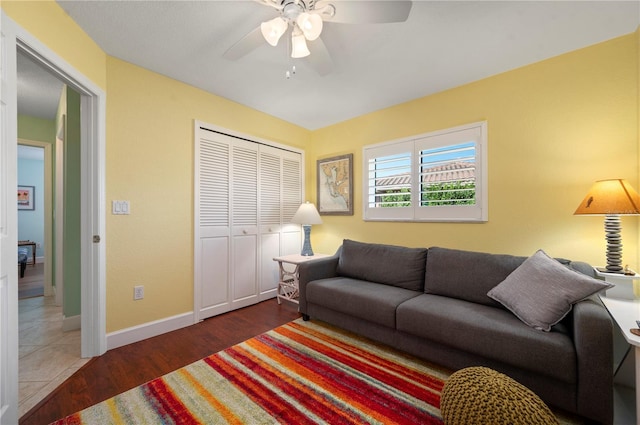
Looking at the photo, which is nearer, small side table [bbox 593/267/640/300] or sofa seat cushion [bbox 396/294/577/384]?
sofa seat cushion [bbox 396/294/577/384]

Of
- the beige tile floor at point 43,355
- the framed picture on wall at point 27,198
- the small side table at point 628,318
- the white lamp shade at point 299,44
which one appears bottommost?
the beige tile floor at point 43,355

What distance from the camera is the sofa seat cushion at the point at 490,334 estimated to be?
1369 mm

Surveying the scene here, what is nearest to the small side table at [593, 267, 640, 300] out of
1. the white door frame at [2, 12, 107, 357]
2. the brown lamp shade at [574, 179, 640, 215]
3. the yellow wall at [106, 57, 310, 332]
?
the brown lamp shade at [574, 179, 640, 215]

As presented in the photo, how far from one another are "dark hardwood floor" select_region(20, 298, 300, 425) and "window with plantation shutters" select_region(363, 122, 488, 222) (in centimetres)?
175

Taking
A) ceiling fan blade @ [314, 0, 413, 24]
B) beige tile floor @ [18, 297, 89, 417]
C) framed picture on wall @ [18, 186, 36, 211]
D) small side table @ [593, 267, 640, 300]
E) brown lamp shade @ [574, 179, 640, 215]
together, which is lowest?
beige tile floor @ [18, 297, 89, 417]

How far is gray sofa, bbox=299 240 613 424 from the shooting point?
51.2 inches

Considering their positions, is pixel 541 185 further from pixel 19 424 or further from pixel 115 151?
pixel 19 424

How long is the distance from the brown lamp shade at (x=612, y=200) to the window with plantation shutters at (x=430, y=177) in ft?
2.55

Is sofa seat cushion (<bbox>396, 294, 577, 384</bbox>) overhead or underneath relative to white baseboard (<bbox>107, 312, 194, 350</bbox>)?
overhead

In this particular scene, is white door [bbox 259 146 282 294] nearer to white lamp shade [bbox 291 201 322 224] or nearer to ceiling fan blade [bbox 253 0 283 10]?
white lamp shade [bbox 291 201 322 224]

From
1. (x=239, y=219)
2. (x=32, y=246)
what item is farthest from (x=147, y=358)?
(x=32, y=246)

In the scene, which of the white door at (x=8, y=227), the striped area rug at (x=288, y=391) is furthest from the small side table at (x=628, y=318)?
the white door at (x=8, y=227)

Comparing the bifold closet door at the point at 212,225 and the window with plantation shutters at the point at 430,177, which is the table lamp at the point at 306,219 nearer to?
the window with plantation shutters at the point at 430,177

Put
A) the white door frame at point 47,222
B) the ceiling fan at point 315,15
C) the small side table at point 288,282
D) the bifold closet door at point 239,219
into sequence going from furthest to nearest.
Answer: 1. the white door frame at point 47,222
2. the small side table at point 288,282
3. the bifold closet door at point 239,219
4. the ceiling fan at point 315,15
